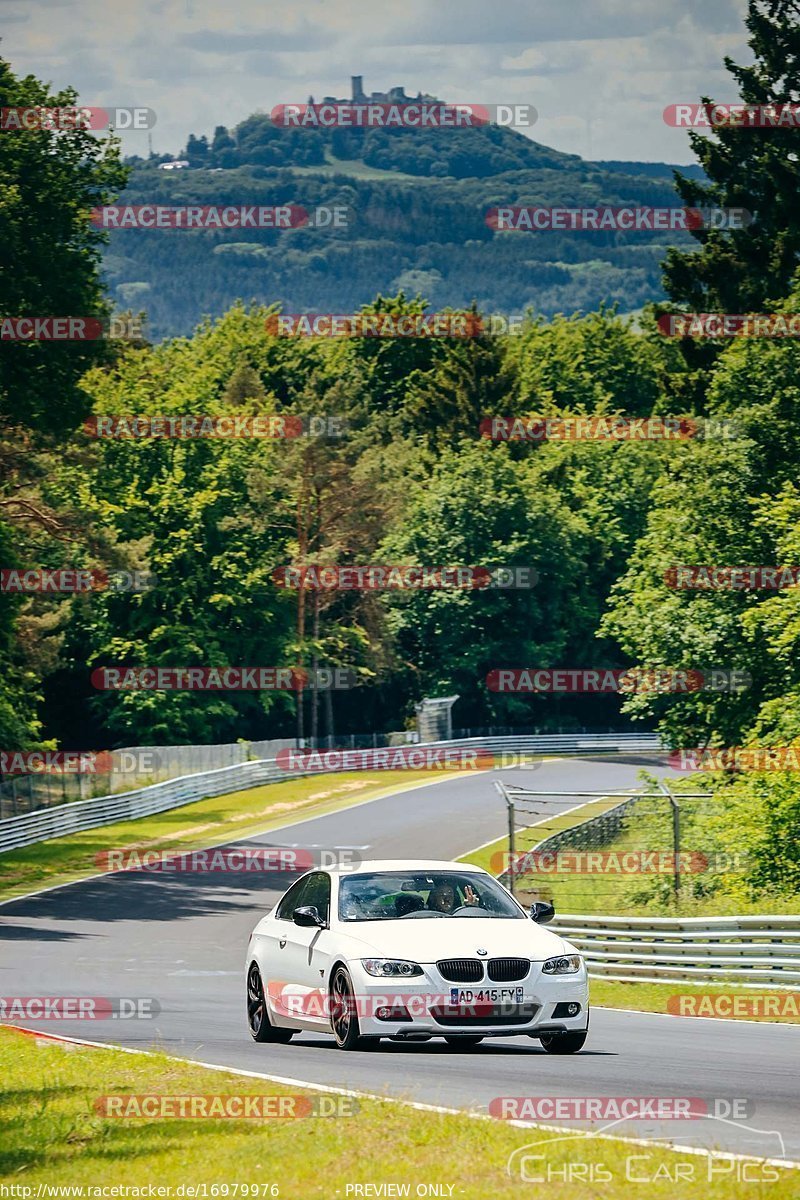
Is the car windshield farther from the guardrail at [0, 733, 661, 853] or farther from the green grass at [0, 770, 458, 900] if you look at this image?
the guardrail at [0, 733, 661, 853]

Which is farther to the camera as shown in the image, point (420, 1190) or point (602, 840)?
point (602, 840)

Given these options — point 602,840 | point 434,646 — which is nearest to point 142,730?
point 434,646

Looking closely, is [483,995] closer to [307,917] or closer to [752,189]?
[307,917]

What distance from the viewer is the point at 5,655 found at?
167 ft

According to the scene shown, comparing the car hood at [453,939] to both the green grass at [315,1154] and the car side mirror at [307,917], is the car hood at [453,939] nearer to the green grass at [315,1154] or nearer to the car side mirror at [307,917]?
the car side mirror at [307,917]

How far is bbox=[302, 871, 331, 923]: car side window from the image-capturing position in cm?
1474

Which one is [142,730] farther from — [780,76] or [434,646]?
[780,76]

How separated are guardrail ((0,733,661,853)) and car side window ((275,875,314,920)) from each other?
3494cm

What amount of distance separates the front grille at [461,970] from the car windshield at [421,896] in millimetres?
→ 926

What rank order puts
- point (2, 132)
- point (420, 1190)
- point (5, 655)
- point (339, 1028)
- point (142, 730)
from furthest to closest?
point (142, 730) < point (5, 655) < point (2, 132) < point (339, 1028) < point (420, 1190)

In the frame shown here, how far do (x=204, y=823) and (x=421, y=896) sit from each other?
42.4m

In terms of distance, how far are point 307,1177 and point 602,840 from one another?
95.7ft

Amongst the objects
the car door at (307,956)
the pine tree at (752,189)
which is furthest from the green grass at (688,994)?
the pine tree at (752,189)

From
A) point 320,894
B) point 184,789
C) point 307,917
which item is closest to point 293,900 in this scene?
point 320,894
